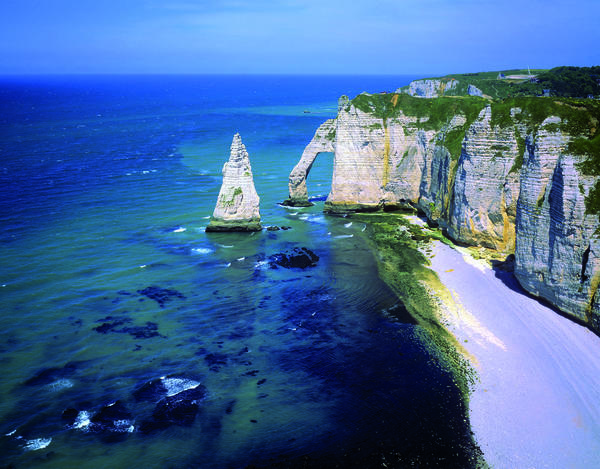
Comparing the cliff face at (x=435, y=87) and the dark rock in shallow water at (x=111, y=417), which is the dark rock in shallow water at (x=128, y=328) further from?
the cliff face at (x=435, y=87)

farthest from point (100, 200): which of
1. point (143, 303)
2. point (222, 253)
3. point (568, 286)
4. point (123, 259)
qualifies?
point (568, 286)

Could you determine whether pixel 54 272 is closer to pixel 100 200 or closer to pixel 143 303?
pixel 143 303

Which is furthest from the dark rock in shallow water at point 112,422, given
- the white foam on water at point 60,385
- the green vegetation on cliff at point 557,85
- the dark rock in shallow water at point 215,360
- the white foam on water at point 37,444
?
the green vegetation on cliff at point 557,85

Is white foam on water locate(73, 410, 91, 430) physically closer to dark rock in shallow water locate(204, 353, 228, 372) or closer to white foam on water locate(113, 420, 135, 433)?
white foam on water locate(113, 420, 135, 433)

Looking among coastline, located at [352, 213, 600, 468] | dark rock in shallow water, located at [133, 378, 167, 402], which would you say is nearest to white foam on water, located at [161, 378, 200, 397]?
dark rock in shallow water, located at [133, 378, 167, 402]

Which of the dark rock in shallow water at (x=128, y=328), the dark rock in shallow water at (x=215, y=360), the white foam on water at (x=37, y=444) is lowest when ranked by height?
the white foam on water at (x=37, y=444)

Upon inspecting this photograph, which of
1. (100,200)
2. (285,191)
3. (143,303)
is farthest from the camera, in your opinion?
(285,191)
